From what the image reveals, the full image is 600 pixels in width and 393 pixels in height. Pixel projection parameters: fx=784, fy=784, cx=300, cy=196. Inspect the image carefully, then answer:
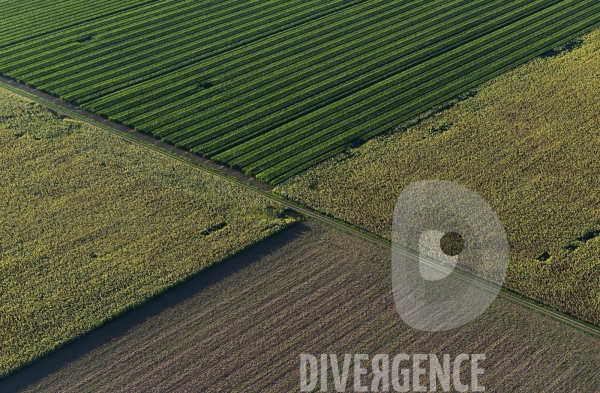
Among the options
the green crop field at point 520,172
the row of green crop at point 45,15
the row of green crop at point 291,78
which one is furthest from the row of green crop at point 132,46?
the green crop field at point 520,172

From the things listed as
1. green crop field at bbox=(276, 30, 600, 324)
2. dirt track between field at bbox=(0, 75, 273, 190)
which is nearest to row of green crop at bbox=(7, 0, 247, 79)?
dirt track between field at bbox=(0, 75, 273, 190)

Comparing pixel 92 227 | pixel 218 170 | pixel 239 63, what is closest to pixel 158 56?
pixel 239 63

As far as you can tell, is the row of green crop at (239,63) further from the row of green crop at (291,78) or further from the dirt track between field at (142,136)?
the row of green crop at (291,78)

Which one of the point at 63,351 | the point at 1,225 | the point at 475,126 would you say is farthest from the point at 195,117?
the point at 63,351

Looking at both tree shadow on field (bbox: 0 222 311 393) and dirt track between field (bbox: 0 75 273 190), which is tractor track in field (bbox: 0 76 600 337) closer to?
dirt track between field (bbox: 0 75 273 190)

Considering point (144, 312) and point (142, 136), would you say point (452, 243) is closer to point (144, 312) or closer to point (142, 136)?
point (144, 312)

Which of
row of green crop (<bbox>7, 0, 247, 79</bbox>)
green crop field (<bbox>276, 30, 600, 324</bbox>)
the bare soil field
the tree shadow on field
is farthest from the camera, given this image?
row of green crop (<bbox>7, 0, 247, 79</bbox>)
